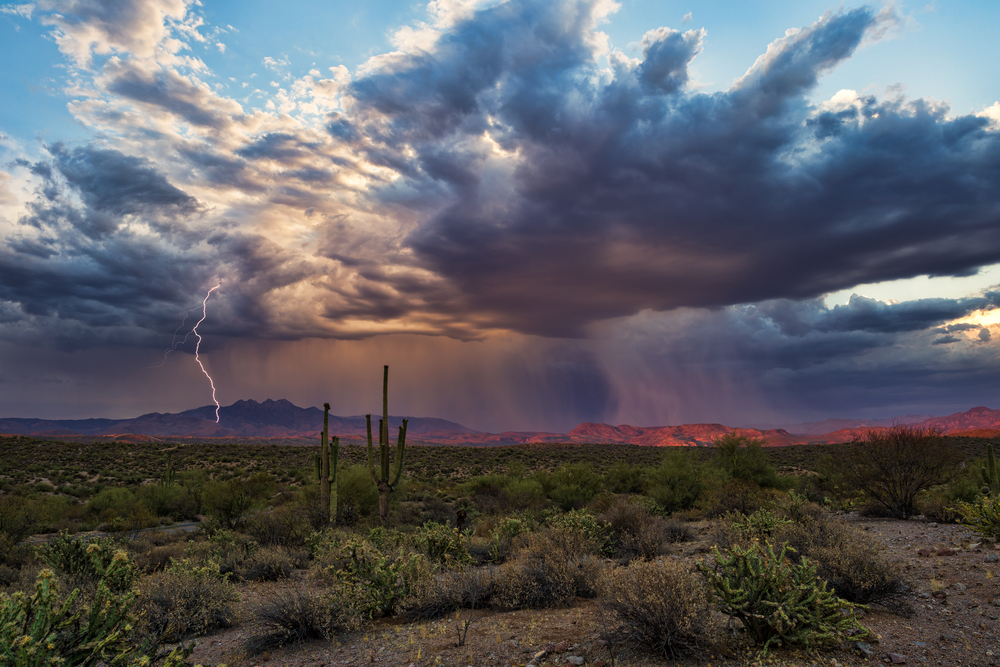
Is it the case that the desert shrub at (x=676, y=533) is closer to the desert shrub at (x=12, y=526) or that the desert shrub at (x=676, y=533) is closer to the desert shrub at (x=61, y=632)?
the desert shrub at (x=61, y=632)

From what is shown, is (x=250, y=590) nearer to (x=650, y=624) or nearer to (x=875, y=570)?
(x=650, y=624)

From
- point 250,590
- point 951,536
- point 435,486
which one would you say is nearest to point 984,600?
point 951,536

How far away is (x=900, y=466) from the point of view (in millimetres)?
16531

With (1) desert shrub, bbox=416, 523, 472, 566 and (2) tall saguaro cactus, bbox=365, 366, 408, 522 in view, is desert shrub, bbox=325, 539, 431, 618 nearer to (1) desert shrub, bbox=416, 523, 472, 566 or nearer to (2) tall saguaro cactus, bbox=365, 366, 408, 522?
(1) desert shrub, bbox=416, 523, 472, 566

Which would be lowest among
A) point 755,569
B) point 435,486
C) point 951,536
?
point 435,486

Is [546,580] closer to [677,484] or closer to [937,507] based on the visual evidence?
[937,507]

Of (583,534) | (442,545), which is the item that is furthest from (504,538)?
(583,534)

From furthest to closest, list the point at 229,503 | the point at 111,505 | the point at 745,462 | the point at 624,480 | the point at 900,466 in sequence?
the point at 624,480 < the point at 745,462 < the point at 111,505 < the point at 229,503 < the point at 900,466

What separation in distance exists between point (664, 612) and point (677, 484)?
17.8m

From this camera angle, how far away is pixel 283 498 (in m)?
27.5

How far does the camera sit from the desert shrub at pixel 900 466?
637 inches

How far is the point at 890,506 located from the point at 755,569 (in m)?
13.7

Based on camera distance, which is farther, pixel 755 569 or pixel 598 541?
pixel 598 541

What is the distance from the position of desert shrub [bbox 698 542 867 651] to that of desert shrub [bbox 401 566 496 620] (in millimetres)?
3959
